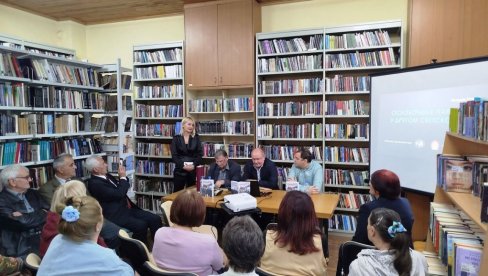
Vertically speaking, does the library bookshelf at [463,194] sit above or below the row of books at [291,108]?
below

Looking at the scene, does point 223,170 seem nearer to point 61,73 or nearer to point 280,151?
point 280,151

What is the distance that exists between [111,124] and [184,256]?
10.7 feet

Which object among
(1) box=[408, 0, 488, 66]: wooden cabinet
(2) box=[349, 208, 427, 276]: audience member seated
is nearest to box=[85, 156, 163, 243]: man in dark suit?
(2) box=[349, 208, 427, 276]: audience member seated

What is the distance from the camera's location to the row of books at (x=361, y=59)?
14.0 ft

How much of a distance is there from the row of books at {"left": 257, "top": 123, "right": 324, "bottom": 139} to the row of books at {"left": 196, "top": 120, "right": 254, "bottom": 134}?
7.6 inches

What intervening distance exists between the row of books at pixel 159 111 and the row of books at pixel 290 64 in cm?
160

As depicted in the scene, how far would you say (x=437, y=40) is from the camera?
393 centimetres

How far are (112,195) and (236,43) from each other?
2852mm

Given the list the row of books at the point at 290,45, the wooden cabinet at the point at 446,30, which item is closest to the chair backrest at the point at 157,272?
the row of books at the point at 290,45

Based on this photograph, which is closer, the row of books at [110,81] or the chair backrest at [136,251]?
the chair backrest at [136,251]

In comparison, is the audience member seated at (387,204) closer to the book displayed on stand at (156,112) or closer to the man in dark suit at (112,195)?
the man in dark suit at (112,195)

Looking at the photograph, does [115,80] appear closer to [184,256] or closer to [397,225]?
[184,256]

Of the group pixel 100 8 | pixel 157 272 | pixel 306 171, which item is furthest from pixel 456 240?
pixel 100 8

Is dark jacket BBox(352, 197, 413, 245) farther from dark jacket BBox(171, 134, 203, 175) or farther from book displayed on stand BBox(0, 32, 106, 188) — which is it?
book displayed on stand BBox(0, 32, 106, 188)
